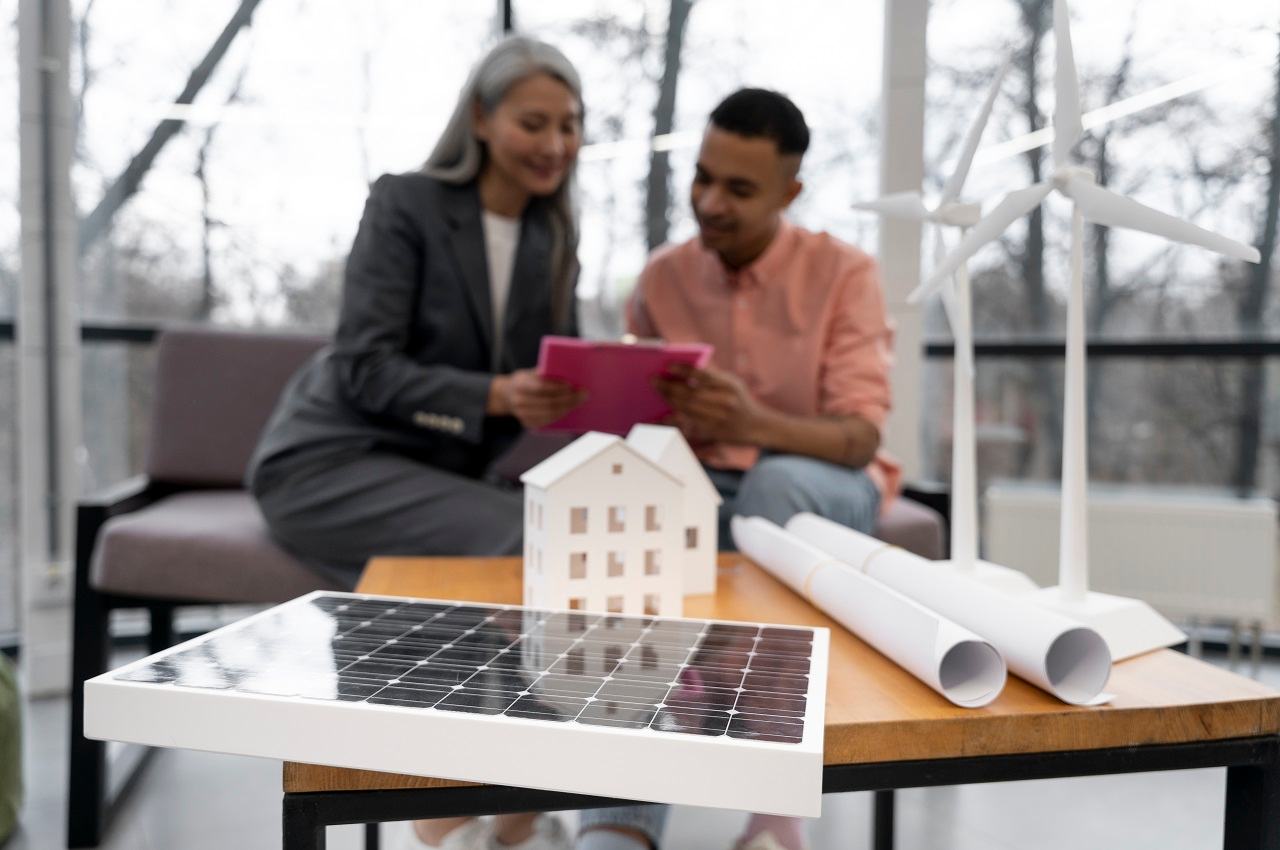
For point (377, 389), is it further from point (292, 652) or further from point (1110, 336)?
point (1110, 336)

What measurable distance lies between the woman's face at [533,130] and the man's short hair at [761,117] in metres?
A: 0.30

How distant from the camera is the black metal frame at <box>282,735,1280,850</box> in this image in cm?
67

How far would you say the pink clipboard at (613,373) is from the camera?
1.53 m

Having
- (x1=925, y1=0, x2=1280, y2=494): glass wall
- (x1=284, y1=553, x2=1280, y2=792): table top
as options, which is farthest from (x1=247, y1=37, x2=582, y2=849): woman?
(x1=925, y1=0, x2=1280, y2=494): glass wall

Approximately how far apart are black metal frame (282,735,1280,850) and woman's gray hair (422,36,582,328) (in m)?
1.47

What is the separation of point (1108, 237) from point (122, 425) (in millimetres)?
3038

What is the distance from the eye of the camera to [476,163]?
202 cm

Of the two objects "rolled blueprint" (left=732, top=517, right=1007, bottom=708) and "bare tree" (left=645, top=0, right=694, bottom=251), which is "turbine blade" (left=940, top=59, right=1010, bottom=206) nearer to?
"rolled blueprint" (left=732, top=517, right=1007, bottom=708)

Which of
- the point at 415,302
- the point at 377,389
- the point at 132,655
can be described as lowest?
the point at 132,655

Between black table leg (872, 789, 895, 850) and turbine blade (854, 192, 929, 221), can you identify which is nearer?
turbine blade (854, 192, 929, 221)

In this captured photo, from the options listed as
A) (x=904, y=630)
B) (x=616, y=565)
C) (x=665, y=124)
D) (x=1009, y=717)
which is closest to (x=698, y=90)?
(x=665, y=124)

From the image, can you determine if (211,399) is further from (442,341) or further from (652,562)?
(652,562)

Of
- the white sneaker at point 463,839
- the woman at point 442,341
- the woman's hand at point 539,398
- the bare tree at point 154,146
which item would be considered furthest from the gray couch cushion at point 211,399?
the white sneaker at point 463,839

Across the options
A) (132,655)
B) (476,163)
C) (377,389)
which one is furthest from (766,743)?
(132,655)
